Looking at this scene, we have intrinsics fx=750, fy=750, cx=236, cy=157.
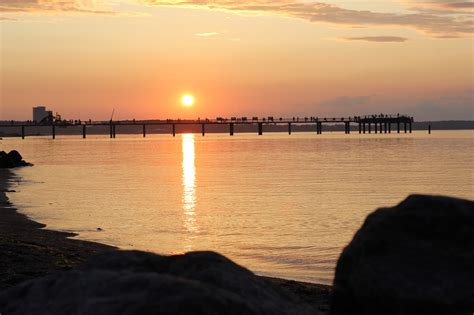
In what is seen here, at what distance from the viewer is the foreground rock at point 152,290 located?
4.75 meters

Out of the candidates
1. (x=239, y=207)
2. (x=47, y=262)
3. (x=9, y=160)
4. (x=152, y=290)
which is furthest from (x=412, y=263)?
(x=9, y=160)

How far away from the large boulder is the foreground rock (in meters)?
0.51

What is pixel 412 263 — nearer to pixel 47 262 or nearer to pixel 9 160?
pixel 47 262

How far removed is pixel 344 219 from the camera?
25.1 m

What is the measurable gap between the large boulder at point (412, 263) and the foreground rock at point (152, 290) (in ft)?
1.67

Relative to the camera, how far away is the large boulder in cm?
527

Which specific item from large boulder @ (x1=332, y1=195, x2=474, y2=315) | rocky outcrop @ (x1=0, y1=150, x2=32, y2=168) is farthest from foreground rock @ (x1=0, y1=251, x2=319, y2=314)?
rocky outcrop @ (x1=0, y1=150, x2=32, y2=168)

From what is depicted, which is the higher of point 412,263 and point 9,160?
point 412,263

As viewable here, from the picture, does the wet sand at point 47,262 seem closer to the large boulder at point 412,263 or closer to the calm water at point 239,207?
the calm water at point 239,207

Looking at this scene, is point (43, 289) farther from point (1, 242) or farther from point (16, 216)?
point (16, 216)

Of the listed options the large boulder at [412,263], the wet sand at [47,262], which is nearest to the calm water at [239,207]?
the wet sand at [47,262]

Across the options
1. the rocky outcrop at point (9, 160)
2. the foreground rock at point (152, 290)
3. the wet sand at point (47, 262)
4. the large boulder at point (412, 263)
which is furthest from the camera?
the rocky outcrop at point (9, 160)

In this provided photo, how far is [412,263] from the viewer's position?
5.45 m

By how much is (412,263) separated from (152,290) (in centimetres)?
192
